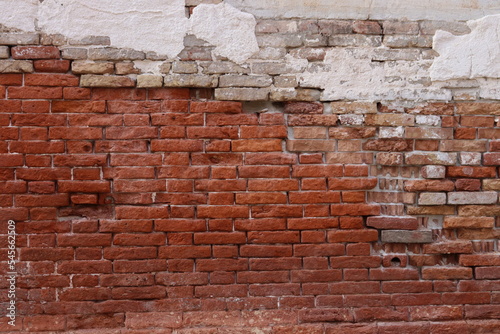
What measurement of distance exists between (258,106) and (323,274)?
1.19 m

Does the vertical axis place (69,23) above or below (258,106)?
above

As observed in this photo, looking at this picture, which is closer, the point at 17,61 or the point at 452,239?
the point at 17,61

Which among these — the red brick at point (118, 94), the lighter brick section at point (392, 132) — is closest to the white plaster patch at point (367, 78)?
the lighter brick section at point (392, 132)

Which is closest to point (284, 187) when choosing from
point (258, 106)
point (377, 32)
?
point (258, 106)

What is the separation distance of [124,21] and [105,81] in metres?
0.40

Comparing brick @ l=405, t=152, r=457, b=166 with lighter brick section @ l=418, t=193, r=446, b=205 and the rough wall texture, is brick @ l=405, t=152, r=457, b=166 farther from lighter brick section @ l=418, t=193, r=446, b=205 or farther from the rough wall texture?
lighter brick section @ l=418, t=193, r=446, b=205

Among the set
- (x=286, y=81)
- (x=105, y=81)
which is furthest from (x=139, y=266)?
(x=286, y=81)

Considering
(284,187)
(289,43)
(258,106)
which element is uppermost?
(289,43)

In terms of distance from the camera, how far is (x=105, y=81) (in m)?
2.46

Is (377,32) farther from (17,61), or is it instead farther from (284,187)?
(17,61)

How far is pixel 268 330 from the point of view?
2.49m

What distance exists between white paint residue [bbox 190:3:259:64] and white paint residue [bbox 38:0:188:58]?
0.13 m

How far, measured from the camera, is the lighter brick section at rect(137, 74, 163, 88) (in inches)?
97.0

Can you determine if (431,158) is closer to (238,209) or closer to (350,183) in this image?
(350,183)
